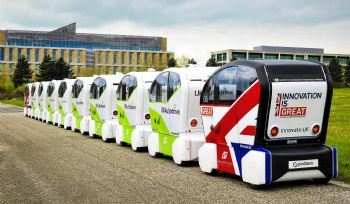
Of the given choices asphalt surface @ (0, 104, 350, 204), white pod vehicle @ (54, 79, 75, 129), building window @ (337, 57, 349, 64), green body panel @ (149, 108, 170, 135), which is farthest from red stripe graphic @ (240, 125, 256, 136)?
building window @ (337, 57, 349, 64)

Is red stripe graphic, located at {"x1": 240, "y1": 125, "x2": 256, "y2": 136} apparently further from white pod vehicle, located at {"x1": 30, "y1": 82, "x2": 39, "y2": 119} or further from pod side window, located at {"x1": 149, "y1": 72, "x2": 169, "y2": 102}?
white pod vehicle, located at {"x1": 30, "y1": 82, "x2": 39, "y2": 119}

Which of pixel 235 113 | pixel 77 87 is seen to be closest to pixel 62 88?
pixel 77 87

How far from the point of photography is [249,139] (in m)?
9.37

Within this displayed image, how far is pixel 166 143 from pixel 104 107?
6.12 m

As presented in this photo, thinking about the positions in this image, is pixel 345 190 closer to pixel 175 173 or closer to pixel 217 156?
pixel 217 156

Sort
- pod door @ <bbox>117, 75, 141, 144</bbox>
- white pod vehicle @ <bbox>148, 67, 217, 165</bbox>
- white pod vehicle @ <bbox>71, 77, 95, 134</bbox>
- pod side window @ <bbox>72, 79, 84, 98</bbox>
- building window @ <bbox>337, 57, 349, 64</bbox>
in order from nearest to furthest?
white pod vehicle @ <bbox>148, 67, 217, 165</bbox> → pod door @ <bbox>117, 75, 141, 144</bbox> → white pod vehicle @ <bbox>71, 77, 95, 134</bbox> → pod side window @ <bbox>72, 79, 84, 98</bbox> → building window @ <bbox>337, 57, 349, 64</bbox>

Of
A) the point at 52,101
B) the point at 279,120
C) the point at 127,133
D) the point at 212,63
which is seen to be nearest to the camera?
the point at 279,120

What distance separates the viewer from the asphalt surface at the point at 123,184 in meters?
8.34

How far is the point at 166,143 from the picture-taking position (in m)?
13.2

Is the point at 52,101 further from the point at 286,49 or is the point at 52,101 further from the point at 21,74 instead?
the point at 286,49

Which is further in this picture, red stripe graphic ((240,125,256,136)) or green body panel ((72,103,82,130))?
green body panel ((72,103,82,130))

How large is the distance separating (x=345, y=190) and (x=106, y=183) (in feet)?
13.6

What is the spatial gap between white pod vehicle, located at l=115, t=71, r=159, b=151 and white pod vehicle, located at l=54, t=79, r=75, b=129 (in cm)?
804

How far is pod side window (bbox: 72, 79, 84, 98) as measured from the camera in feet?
73.1
